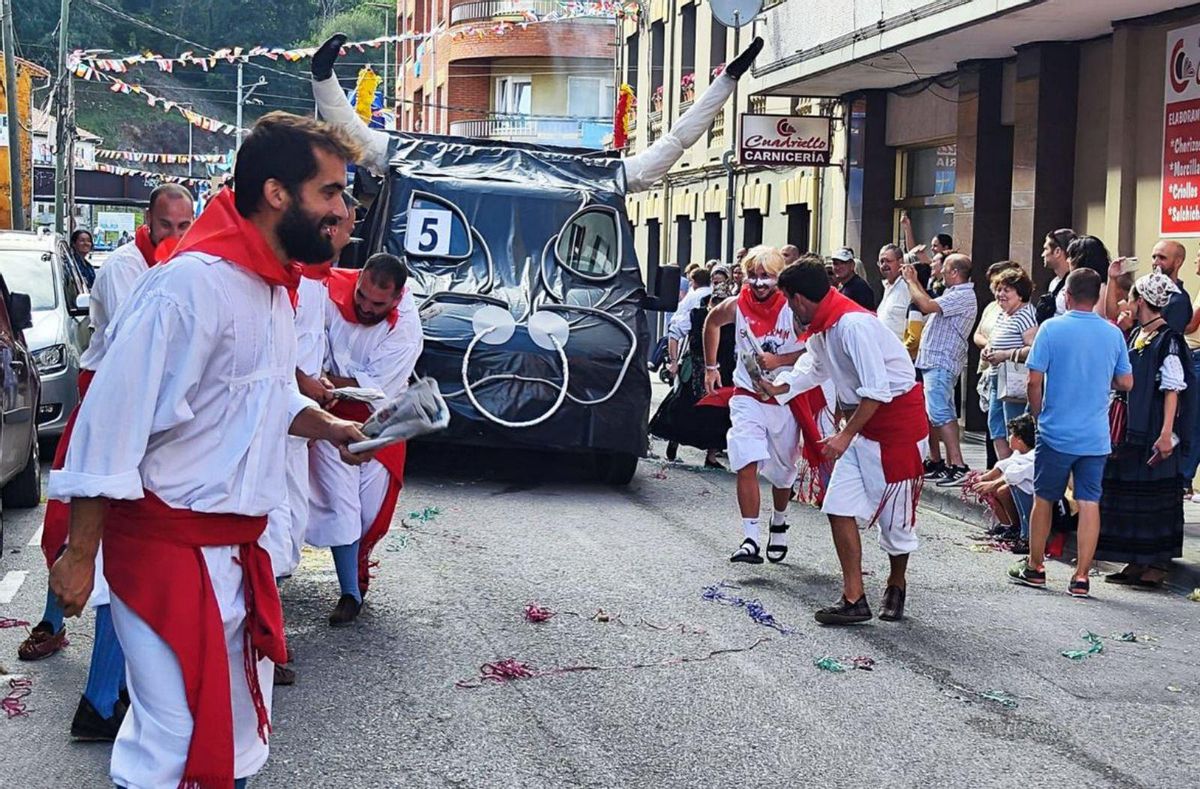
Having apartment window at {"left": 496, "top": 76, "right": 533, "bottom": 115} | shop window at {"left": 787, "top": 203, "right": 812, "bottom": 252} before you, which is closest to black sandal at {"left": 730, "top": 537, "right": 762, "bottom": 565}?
shop window at {"left": 787, "top": 203, "right": 812, "bottom": 252}

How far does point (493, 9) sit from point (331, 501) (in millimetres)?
49008

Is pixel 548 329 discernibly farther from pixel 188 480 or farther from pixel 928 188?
pixel 928 188

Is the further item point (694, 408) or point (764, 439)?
point (694, 408)

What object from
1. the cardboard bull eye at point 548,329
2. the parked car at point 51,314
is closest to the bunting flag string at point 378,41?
the cardboard bull eye at point 548,329

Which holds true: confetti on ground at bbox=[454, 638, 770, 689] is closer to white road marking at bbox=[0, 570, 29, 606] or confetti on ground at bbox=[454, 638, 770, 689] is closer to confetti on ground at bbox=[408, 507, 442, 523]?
white road marking at bbox=[0, 570, 29, 606]

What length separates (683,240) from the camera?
1260 inches

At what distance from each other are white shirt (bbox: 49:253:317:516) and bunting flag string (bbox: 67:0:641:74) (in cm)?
985

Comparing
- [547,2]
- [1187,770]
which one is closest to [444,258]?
[1187,770]

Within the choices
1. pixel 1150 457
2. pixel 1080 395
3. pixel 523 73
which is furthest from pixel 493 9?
pixel 1080 395

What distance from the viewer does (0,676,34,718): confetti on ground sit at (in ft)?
19.3

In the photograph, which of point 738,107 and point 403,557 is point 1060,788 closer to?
point 403,557

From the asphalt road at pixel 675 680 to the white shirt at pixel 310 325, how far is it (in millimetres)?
1213

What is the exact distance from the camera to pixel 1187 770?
18.2ft

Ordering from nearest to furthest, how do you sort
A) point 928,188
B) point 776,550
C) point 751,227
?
point 776,550
point 928,188
point 751,227
